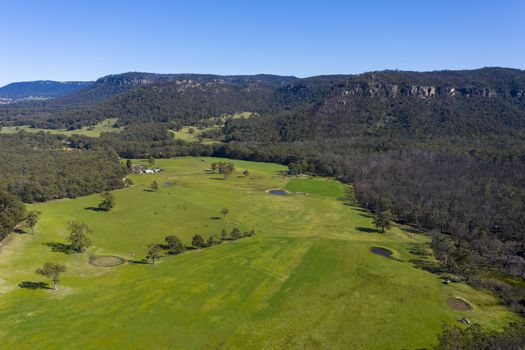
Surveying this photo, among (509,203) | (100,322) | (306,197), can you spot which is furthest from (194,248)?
(509,203)

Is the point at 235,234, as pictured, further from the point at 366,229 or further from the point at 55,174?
the point at 55,174

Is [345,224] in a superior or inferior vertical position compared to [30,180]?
inferior

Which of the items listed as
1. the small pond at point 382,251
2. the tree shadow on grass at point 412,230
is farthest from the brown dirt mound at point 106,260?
the tree shadow on grass at point 412,230

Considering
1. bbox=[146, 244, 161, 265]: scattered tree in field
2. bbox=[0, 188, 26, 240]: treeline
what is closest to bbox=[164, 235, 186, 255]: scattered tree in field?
bbox=[146, 244, 161, 265]: scattered tree in field

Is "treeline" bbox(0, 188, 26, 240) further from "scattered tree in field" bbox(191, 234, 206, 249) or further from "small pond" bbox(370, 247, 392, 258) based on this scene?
"small pond" bbox(370, 247, 392, 258)

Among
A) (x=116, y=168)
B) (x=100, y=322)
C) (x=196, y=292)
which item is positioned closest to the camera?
(x=100, y=322)

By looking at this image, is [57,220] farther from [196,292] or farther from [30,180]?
[196,292]
